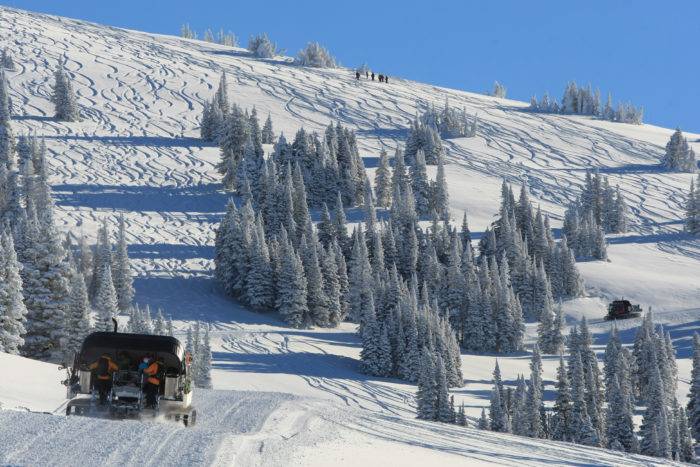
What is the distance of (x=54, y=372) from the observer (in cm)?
3616

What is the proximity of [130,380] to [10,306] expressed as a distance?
114ft

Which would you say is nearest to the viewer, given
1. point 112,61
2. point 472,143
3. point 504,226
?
point 504,226

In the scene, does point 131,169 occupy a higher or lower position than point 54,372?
higher

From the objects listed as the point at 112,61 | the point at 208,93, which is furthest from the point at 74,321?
the point at 112,61

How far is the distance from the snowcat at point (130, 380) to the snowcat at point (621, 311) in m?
76.3

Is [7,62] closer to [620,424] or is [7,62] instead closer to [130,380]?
[620,424]

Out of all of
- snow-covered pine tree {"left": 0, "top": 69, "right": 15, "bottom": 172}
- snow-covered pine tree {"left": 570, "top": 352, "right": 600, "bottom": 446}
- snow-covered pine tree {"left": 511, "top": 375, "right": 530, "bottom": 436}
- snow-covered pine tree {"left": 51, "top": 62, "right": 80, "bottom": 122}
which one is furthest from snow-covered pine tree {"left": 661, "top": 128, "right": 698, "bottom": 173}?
snow-covered pine tree {"left": 511, "top": 375, "right": 530, "bottom": 436}

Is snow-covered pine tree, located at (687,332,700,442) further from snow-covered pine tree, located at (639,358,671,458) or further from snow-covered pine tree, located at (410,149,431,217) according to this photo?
snow-covered pine tree, located at (410,149,431,217)

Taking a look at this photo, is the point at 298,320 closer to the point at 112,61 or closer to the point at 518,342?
the point at 518,342

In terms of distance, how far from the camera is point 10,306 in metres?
54.5

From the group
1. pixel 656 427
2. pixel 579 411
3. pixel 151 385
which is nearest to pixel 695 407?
pixel 579 411

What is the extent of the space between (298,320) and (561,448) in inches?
2414

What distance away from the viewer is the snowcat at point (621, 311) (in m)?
94.3

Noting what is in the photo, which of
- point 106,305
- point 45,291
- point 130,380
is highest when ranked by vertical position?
point 130,380
